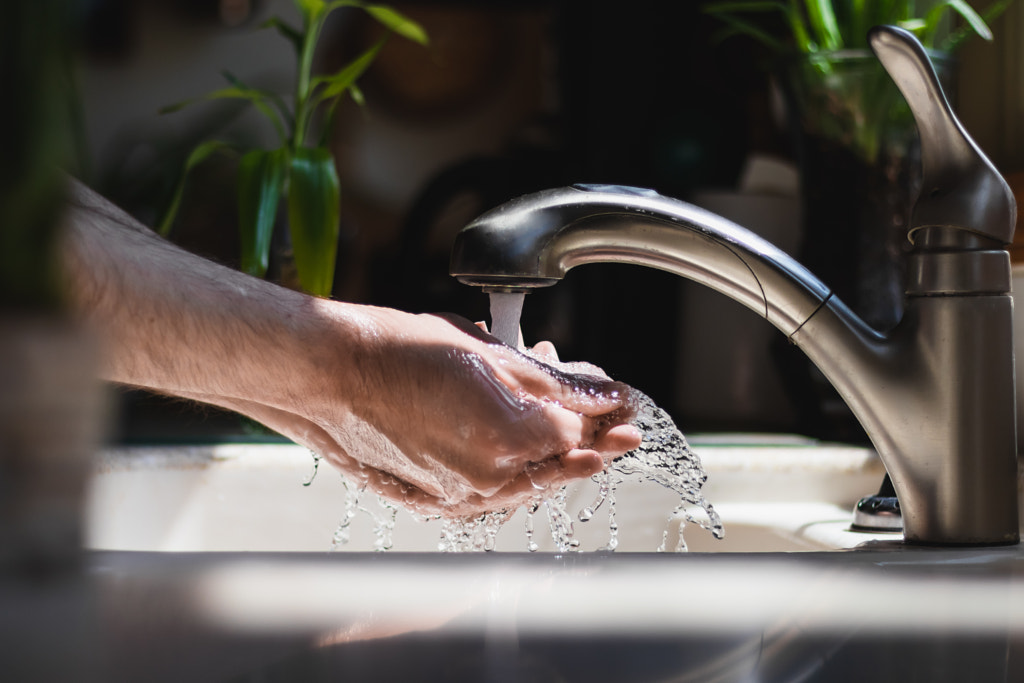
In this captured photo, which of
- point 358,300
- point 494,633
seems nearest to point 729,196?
point 358,300

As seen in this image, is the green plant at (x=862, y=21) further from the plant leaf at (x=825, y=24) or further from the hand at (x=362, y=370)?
the hand at (x=362, y=370)

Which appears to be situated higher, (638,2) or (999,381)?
(638,2)

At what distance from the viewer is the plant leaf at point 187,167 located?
0.78 m

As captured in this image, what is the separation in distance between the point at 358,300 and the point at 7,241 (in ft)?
2.69

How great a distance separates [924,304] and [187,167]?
23.8 inches

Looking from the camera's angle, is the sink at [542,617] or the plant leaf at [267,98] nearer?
the sink at [542,617]

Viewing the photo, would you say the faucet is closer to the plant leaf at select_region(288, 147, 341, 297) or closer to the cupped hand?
the cupped hand

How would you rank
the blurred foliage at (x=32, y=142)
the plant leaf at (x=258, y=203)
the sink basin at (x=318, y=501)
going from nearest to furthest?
1. the blurred foliage at (x=32, y=142)
2. the sink basin at (x=318, y=501)
3. the plant leaf at (x=258, y=203)

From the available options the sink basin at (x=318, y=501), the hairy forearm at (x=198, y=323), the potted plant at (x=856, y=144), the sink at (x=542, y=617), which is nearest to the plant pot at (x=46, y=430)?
the sink at (x=542, y=617)

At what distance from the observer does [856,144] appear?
72cm

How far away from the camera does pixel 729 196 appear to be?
896mm

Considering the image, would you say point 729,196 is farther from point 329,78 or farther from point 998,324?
point 998,324

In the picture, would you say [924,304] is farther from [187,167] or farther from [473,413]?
[187,167]

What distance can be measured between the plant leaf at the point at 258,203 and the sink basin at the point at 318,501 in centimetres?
16
